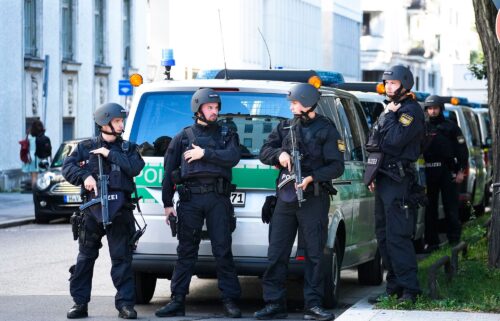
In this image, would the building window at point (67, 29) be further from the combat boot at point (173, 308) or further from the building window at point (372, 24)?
the building window at point (372, 24)

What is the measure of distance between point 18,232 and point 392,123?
1154cm

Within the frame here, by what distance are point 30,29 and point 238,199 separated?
26.0 meters

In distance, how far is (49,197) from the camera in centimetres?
2308

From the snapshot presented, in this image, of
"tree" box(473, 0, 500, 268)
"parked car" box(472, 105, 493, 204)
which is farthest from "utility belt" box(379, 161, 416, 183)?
"parked car" box(472, 105, 493, 204)

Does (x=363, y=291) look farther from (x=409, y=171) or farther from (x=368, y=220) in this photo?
(x=409, y=171)

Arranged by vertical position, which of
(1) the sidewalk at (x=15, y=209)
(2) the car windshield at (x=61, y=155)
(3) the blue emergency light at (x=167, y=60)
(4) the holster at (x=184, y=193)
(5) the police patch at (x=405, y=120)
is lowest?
(1) the sidewalk at (x=15, y=209)

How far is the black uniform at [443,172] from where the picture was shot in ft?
56.0

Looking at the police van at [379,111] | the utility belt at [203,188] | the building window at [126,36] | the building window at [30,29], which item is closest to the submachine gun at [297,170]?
the utility belt at [203,188]

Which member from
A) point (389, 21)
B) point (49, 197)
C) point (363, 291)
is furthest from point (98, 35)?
point (389, 21)

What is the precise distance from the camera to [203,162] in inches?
432

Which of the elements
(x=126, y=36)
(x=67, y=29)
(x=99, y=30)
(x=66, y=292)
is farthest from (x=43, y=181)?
(x=126, y=36)

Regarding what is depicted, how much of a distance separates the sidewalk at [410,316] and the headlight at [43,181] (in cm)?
1327

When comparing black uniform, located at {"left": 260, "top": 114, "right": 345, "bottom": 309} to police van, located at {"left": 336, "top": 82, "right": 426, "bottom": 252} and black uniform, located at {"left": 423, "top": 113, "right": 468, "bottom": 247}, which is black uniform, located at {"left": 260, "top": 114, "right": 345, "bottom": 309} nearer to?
police van, located at {"left": 336, "top": 82, "right": 426, "bottom": 252}

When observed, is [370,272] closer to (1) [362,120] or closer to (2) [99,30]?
(1) [362,120]
